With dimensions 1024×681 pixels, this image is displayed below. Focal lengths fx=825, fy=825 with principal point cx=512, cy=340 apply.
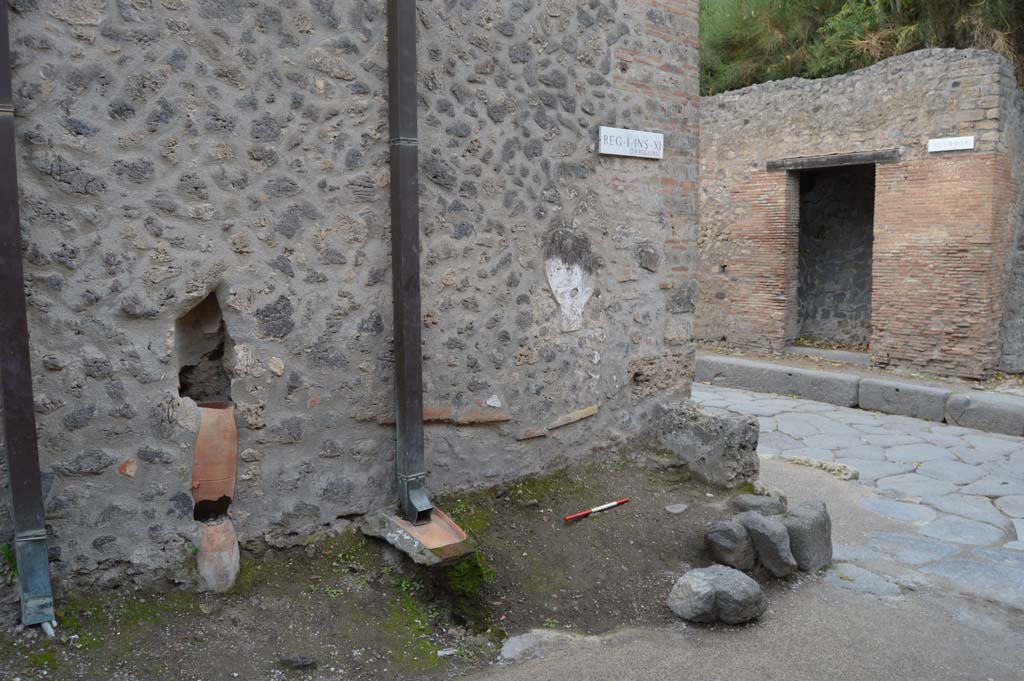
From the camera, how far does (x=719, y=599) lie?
3.05 m

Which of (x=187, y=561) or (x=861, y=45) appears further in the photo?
(x=861, y=45)

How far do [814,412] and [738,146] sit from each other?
401 cm

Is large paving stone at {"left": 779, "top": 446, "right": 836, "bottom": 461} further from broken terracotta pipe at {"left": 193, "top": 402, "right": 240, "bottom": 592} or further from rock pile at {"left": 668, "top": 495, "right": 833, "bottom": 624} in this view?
broken terracotta pipe at {"left": 193, "top": 402, "right": 240, "bottom": 592}

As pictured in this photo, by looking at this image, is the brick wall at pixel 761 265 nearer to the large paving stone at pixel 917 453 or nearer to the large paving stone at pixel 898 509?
the large paving stone at pixel 917 453

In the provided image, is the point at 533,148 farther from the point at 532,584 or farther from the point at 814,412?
the point at 814,412

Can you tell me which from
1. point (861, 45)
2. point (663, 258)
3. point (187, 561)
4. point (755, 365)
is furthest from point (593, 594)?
point (861, 45)

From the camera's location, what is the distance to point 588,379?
4.00 meters

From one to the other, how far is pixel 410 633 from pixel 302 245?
1.37 meters

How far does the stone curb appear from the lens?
731 cm

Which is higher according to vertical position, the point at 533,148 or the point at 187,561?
the point at 533,148

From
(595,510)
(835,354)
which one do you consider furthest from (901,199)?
(595,510)

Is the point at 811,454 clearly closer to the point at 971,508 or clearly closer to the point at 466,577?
the point at 971,508

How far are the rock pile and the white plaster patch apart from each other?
1.12 metres

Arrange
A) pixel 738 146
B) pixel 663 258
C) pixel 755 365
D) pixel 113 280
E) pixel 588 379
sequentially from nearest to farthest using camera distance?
pixel 113 280, pixel 588 379, pixel 663 258, pixel 755 365, pixel 738 146
